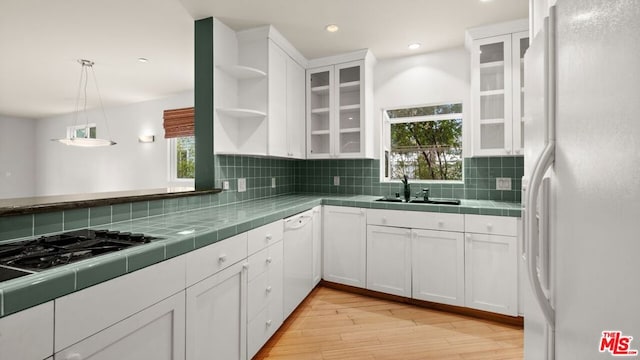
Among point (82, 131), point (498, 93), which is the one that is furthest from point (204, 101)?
point (82, 131)

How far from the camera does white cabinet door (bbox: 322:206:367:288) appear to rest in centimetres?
265

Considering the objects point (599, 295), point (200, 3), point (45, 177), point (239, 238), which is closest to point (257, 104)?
point (200, 3)

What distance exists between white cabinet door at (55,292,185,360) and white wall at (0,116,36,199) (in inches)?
306

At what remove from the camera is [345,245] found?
272 cm

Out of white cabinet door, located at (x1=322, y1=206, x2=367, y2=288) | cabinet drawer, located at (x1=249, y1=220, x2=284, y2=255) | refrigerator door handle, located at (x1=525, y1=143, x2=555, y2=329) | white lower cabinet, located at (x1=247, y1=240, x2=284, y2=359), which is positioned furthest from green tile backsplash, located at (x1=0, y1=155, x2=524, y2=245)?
refrigerator door handle, located at (x1=525, y1=143, x2=555, y2=329)

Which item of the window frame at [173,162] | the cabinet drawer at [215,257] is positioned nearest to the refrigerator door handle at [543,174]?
the cabinet drawer at [215,257]

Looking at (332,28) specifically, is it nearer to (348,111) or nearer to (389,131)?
(348,111)

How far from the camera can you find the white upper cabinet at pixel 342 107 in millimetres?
3004

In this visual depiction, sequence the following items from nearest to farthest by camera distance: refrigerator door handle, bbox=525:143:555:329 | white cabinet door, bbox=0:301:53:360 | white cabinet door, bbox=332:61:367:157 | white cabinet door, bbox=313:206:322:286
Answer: white cabinet door, bbox=0:301:53:360
refrigerator door handle, bbox=525:143:555:329
white cabinet door, bbox=313:206:322:286
white cabinet door, bbox=332:61:367:157

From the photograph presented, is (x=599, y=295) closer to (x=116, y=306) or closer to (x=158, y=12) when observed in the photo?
(x=116, y=306)

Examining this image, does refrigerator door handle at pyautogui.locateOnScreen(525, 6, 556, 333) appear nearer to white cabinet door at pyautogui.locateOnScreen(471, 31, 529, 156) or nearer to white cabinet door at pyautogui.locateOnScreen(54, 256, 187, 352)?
white cabinet door at pyautogui.locateOnScreen(54, 256, 187, 352)

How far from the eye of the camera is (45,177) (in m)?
6.26

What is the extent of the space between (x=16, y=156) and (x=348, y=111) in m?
7.57

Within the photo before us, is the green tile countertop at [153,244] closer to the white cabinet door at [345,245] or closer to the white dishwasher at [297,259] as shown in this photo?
the white dishwasher at [297,259]
